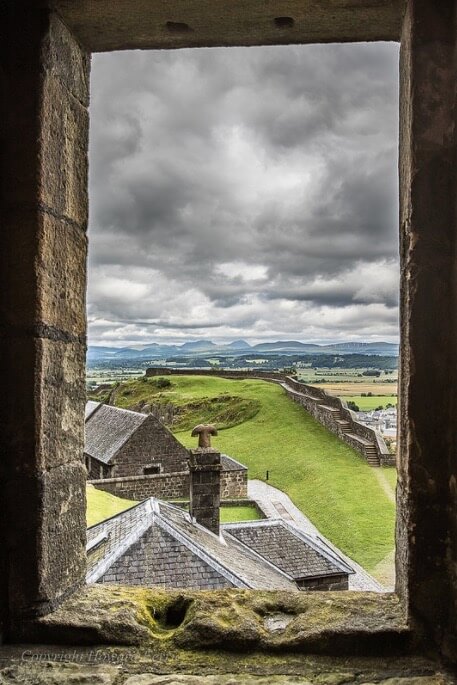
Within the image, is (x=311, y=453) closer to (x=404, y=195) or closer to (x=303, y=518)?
(x=303, y=518)

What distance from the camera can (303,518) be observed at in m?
18.2

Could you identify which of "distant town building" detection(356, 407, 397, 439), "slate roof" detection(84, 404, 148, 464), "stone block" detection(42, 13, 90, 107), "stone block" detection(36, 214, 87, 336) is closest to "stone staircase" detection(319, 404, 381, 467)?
"distant town building" detection(356, 407, 397, 439)

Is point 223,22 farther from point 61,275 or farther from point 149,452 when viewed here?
point 149,452

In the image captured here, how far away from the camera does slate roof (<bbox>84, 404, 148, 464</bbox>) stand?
875 inches

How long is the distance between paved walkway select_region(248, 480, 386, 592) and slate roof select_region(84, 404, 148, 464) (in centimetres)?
544

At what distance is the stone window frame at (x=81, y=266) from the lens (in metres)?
1.89

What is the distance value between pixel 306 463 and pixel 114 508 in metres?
10.7

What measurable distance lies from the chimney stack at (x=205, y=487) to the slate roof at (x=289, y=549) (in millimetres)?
1217

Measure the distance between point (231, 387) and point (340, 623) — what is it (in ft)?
136

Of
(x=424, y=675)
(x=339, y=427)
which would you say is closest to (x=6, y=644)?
(x=424, y=675)

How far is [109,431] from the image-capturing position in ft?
79.1

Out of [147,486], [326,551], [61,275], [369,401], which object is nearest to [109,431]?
[147,486]

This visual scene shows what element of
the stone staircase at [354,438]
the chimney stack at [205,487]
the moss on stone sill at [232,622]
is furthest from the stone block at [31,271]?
the stone staircase at [354,438]

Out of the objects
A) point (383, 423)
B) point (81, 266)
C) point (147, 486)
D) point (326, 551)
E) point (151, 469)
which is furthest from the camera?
point (383, 423)
